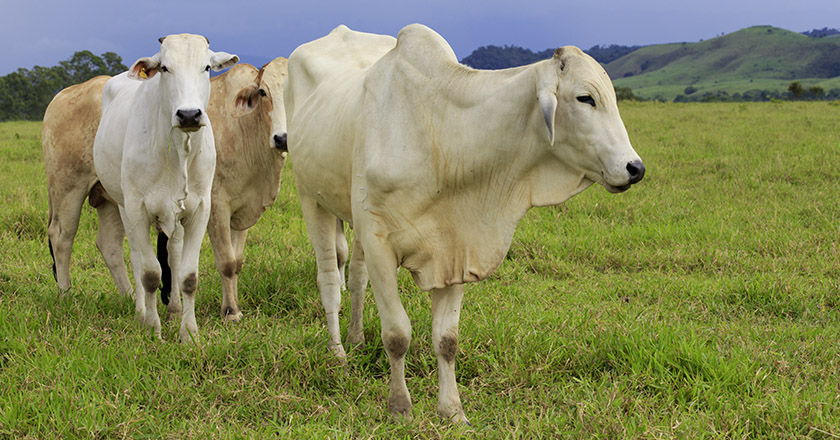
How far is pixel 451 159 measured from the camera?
2.94 m

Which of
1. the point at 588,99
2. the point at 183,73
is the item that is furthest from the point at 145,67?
the point at 588,99

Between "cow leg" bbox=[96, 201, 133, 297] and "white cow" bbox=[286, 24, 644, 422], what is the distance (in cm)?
235

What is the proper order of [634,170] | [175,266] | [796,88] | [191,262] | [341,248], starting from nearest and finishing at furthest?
[634,170] → [191,262] → [175,266] → [341,248] → [796,88]

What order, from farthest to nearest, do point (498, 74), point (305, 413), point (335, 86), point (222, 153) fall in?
point (222, 153), point (335, 86), point (305, 413), point (498, 74)

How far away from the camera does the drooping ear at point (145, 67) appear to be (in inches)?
147

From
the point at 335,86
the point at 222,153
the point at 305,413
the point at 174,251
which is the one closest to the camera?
the point at 305,413

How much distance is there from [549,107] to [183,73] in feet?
6.78

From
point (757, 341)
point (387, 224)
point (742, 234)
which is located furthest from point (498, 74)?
point (742, 234)

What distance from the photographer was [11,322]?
391cm

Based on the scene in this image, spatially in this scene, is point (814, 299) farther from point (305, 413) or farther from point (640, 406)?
point (305, 413)

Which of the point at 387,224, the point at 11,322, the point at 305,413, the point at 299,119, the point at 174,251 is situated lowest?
the point at 305,413

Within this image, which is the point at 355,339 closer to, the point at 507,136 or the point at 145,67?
the point at 507,136

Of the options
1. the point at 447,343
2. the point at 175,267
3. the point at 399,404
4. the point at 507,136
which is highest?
the point at 507,136

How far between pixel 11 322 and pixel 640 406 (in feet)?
11.0
